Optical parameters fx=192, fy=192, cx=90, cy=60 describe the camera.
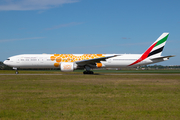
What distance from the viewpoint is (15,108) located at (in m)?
7.69

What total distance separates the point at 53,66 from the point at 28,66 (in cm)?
434

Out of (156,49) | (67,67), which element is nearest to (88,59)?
(67,67)

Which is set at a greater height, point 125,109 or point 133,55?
point 133,55

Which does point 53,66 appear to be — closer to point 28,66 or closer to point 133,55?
point 28,66

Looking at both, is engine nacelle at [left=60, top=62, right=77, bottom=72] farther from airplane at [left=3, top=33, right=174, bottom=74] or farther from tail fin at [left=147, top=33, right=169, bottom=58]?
tail fin at [left=147, top=33, right=169, bottom=58]

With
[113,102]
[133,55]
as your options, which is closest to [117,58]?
[133,55]

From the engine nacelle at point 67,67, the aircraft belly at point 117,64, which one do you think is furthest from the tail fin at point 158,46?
the engine nacelle at point 67,67

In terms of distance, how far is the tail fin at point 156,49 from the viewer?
1331 inches

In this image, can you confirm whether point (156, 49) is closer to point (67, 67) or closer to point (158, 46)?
point (158, 46)

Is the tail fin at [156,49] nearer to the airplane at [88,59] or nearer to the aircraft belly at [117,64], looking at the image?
the airplane at [88,59]

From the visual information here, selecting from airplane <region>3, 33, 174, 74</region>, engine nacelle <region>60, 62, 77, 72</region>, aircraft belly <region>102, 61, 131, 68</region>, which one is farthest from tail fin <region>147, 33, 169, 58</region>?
engine nacelle <region>60, 62, 77, 72</region>

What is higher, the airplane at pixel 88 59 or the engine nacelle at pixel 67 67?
the airplane at pixel 88 59

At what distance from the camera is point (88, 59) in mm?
32719

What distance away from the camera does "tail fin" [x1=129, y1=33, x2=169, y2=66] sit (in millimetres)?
33812
